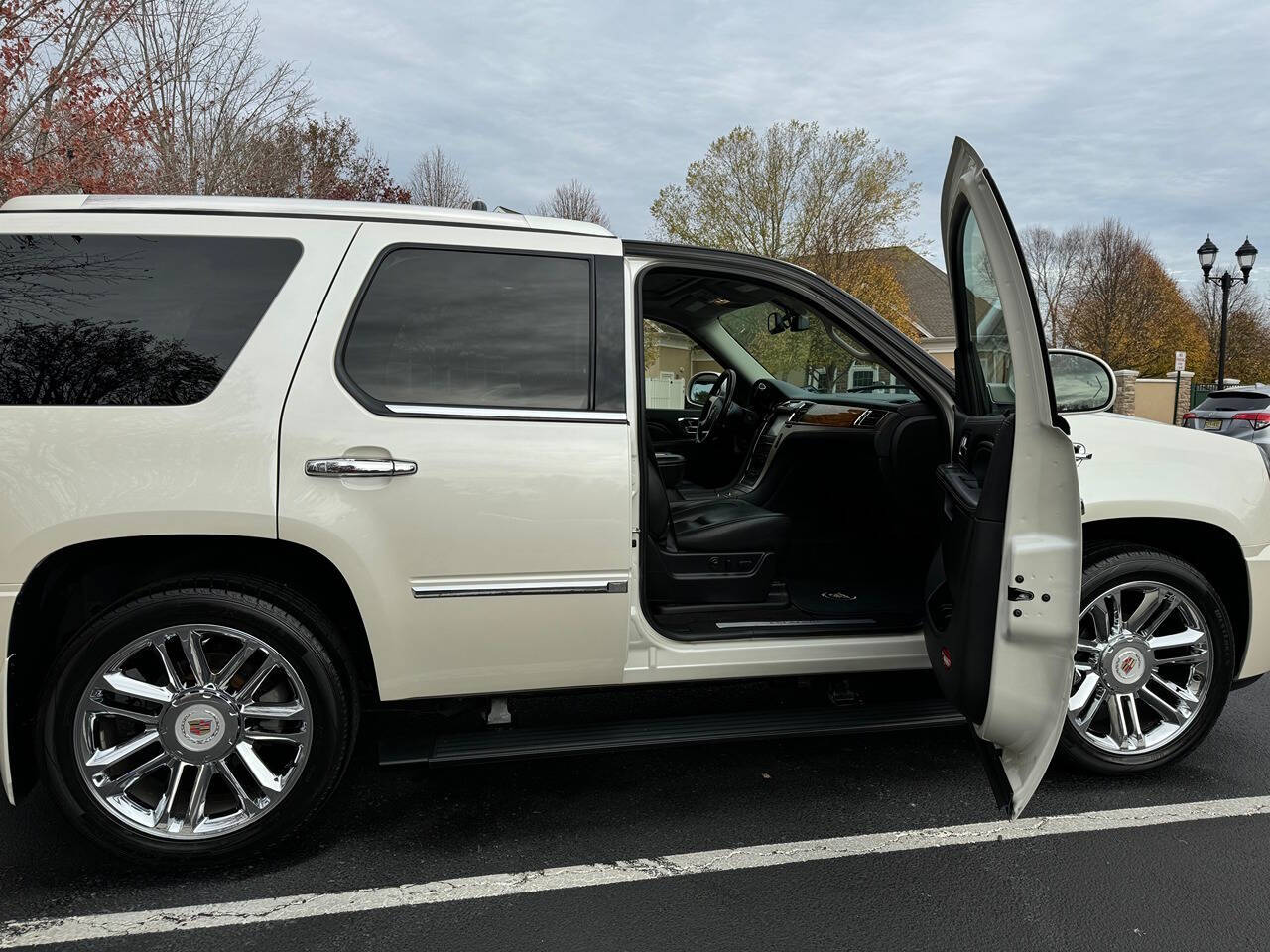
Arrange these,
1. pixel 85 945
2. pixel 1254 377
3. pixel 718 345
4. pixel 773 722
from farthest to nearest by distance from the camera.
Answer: pixel 1254 377
pixel 718 345
pixel 773 722
pixel 85 945

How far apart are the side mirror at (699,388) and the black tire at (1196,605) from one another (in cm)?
299

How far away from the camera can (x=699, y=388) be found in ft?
19.4

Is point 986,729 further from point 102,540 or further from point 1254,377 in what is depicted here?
point 1254,377

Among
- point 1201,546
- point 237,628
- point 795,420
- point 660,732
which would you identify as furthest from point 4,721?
point 1201,546

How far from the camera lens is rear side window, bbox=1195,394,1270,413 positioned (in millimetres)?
13305

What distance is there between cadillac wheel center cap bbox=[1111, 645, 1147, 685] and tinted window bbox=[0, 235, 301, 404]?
2.98m

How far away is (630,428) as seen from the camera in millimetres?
2746

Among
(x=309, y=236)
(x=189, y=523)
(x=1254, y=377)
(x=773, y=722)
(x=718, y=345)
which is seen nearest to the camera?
(x=189, y=523)

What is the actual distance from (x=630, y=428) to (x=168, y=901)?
1.87 m

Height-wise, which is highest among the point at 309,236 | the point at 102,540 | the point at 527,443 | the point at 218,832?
the point at 309,236

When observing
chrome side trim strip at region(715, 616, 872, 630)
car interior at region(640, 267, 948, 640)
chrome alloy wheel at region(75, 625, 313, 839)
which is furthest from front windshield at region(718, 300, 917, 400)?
chrome alloy wheel at region(75, 625, 313, 839)

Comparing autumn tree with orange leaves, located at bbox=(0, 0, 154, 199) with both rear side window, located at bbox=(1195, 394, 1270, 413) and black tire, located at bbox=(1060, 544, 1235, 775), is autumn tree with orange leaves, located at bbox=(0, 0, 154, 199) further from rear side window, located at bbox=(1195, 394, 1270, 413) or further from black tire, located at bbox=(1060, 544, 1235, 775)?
rear side window, located at bbox=(1195, 394, 1270, 413)

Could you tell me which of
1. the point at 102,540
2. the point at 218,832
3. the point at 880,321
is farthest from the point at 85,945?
the point at 880,321

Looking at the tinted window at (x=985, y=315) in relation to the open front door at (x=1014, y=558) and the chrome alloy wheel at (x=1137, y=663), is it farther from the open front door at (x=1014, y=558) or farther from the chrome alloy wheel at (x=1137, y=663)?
the chrome alloy wheel at (x=1137, y=663)
